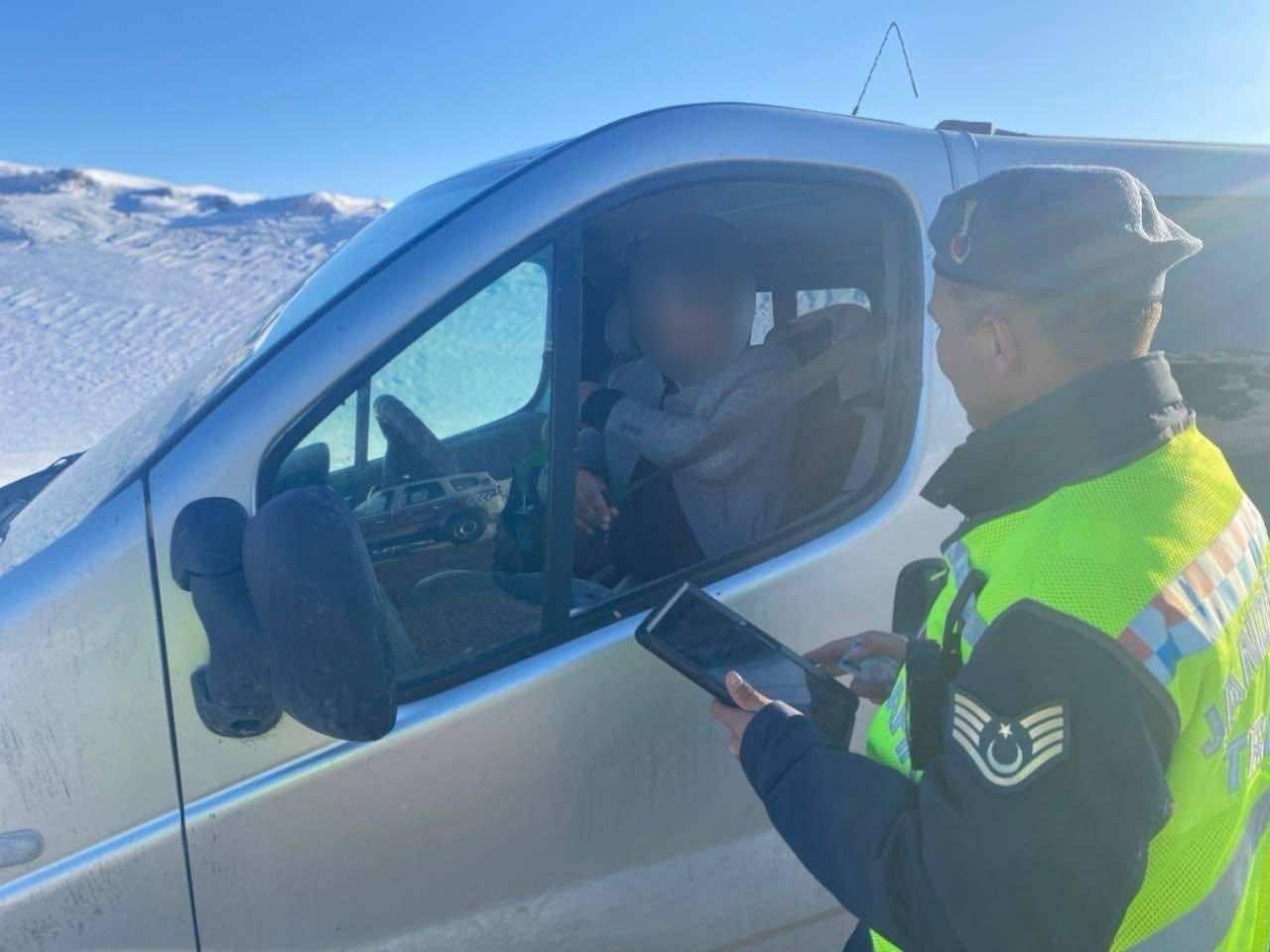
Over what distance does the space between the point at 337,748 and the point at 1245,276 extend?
2202mm

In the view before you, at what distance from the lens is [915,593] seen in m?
1.58

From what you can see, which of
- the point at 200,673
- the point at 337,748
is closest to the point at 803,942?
the point at 337,748

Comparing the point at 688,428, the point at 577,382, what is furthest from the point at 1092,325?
the point at 688,428

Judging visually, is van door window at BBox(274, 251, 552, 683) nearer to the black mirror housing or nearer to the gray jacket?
the gray jacket

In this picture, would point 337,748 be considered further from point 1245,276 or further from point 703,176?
point 1245,276

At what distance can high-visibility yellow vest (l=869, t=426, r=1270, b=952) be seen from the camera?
1.09 m

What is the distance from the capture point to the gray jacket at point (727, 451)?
7.12ft

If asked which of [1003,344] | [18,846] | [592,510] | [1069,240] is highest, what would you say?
[1069,240]

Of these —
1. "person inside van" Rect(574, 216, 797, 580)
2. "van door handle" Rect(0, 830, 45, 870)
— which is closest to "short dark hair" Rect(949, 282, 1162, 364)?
"person inside van" Rect(574, 216, 797, 580)

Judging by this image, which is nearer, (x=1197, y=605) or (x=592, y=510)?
(x=1197, y=605)

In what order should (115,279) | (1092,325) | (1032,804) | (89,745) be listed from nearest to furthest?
(1032,804) → (1092,325) → (89,745) → (115,279)

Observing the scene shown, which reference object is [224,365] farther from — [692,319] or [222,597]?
[692,319]

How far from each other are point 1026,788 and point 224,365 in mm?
1578

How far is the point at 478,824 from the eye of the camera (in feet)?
5.68
